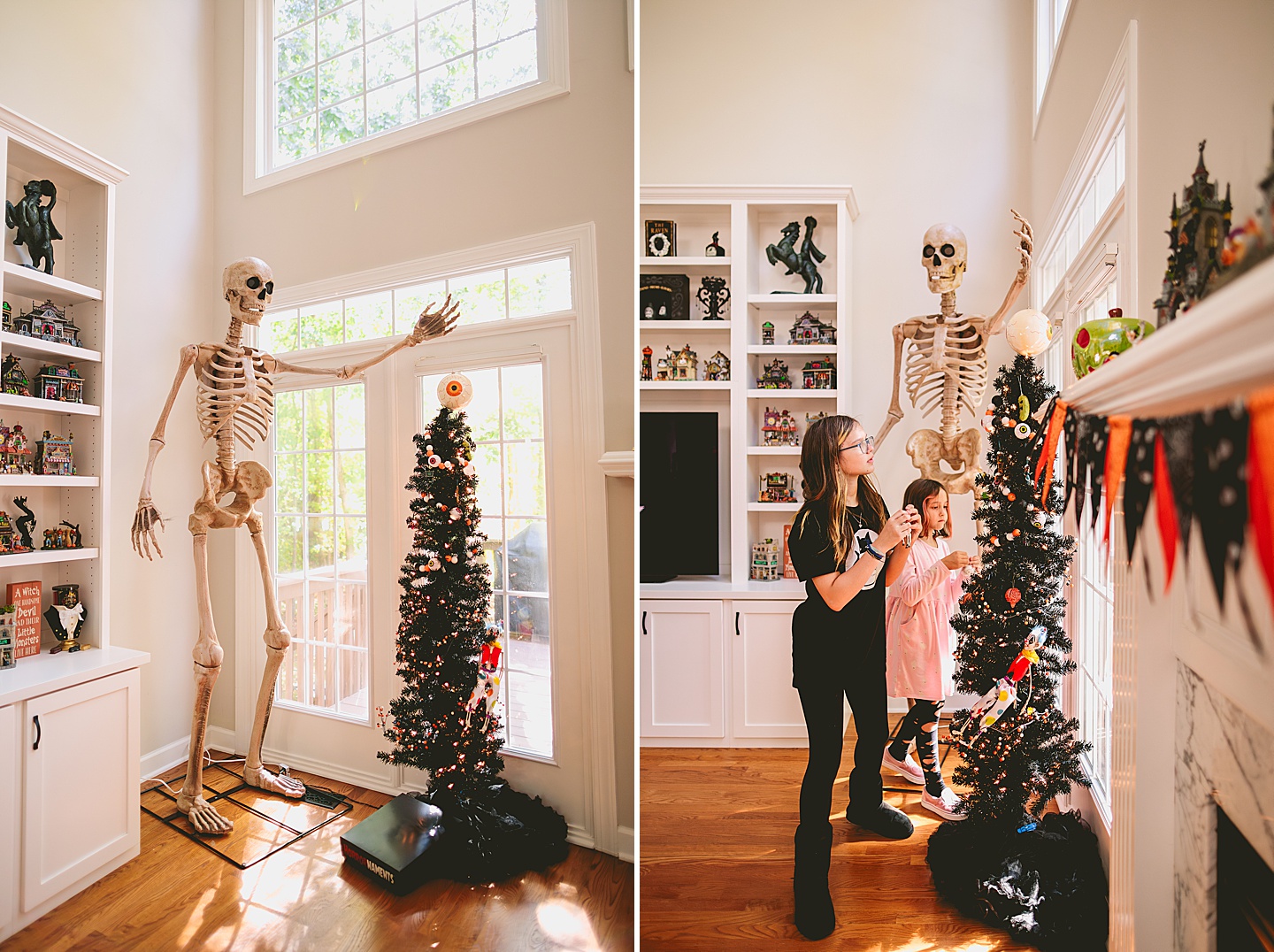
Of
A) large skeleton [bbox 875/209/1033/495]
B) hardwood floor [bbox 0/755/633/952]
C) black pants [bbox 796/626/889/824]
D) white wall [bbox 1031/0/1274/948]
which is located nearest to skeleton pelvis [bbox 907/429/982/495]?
large skeleton [bbox 875/209/1033/495]

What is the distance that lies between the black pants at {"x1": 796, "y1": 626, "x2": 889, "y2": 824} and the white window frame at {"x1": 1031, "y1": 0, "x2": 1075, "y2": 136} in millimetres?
2225

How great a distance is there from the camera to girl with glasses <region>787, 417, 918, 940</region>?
67.7 inches

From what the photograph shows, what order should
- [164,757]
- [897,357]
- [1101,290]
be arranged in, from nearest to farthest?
[164,757] → [1101,290] → [897,357]

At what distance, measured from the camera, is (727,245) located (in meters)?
3.35

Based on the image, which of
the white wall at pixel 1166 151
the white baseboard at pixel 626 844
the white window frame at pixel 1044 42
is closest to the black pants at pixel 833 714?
the white wall at pixel 1166 151

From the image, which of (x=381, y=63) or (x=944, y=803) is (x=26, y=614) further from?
(x=944, y=803)

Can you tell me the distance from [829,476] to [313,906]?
4.56ft

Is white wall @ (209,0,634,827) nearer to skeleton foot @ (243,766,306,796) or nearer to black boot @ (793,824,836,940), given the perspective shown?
skeleton foot @ (243,766,306,796)

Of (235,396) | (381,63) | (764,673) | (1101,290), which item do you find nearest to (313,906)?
(235,396)

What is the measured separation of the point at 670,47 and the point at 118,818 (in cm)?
349

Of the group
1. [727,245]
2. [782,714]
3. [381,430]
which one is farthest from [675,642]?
[381,430]

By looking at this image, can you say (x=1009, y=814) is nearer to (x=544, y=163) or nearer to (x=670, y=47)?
→ (x=544, y=163)

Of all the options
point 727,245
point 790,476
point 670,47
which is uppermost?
point 670,47

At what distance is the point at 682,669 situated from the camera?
293cm
